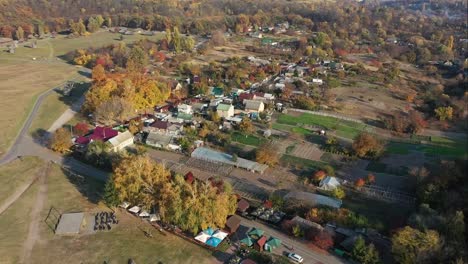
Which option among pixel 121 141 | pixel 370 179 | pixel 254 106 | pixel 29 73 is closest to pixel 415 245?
pixel 370 179

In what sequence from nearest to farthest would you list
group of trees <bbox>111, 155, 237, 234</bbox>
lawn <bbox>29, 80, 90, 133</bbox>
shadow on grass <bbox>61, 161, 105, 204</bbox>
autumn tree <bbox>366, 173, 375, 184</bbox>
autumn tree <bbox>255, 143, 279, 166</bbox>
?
group of trees <bbox>111, 155, 237, 234</bbox> < shadow on grass <bbox>61, 161, 105, 204</bbox> < autumn tree <bbox>366, 173, 375, 184</bbox> < autumn tree <bbox>255, 143, 279, 166</bbox> < lawn <bbox>29, 80, 90, 133</bbox>

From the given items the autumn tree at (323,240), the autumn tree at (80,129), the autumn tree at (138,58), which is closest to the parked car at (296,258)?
the autumn tree at (323,240)

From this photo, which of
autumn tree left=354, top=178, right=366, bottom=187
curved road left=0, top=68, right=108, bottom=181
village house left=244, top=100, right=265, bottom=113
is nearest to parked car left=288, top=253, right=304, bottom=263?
autumn tree left=354, top=178, right=366, bottom=187

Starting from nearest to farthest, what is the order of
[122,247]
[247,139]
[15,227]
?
[122,247]
[15,227]
[247,139]

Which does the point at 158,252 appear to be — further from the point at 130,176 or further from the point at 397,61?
the point at 397,61

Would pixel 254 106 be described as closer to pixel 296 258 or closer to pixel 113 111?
pixel 113 111

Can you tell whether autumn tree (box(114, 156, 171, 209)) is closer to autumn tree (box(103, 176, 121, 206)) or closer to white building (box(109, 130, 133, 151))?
autumn tree (box(103, 176, 121, 206))

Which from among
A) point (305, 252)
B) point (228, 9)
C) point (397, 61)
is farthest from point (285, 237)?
point (228, 9)
